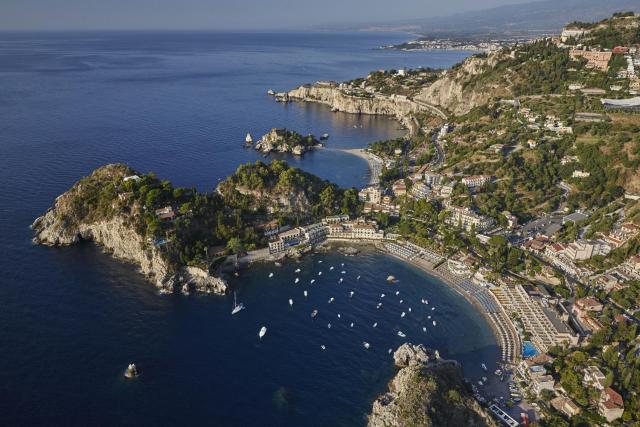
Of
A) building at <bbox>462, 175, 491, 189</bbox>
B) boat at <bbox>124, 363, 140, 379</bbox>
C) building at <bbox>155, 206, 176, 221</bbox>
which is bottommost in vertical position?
boat at <bbox>124, 363, 140, 379</bbox>

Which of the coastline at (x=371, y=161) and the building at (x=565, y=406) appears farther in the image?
the coastline at (x=371, y=161)

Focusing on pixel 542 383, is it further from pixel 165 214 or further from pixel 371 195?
pixel 165 214

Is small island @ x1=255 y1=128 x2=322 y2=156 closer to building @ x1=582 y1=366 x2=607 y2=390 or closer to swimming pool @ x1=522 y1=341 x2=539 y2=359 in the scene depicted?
swimming pool @ x1=522 y1=341 x2=539 y2=359

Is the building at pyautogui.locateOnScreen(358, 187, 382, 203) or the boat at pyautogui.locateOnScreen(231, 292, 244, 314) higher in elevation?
the building at pyautogui.locateOnScreen(358, 187, 382, 203)

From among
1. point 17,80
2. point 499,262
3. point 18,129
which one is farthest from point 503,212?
point 17,80

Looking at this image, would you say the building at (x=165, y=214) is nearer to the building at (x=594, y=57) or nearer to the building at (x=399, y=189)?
the building at (x=399, y=189)

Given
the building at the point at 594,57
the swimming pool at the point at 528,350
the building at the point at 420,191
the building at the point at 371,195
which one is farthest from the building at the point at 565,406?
the building at the point at 594,57

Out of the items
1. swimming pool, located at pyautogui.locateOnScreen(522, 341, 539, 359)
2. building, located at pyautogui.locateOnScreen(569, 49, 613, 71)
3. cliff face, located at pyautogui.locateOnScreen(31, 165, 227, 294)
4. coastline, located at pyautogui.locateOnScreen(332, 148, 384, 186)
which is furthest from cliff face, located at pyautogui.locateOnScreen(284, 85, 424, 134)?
swimming pool, located at pyautogui.locateOnScreen(522, 341, 539, 359)
